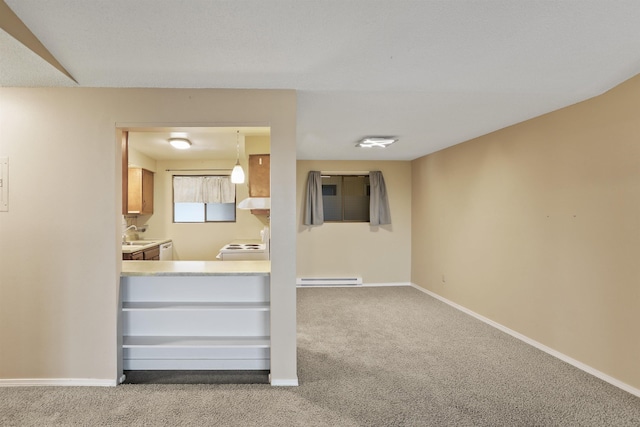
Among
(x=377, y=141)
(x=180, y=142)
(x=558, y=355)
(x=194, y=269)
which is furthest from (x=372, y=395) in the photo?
(x=180, y=142)

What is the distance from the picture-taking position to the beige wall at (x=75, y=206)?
2596 mm

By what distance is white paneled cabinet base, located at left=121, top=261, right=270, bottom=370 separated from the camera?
9.39 feet

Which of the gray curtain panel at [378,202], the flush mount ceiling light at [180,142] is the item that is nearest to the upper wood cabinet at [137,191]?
the flush mount ceiling light at [180,142]

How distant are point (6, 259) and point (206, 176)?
3791 mm

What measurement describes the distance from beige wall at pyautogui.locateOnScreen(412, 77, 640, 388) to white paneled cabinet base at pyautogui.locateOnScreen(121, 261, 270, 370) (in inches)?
107

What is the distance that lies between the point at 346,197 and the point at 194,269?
3.98m

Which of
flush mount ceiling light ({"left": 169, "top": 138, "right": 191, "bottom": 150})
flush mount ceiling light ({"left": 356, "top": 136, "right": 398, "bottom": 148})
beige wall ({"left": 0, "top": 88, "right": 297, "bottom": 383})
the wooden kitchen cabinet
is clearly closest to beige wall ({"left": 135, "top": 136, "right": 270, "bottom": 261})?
the wooden kitchen cabinet

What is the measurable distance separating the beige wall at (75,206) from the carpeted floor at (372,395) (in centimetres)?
29

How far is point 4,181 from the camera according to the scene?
2.58 metres

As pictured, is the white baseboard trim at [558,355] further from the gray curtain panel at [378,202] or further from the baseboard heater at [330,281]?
the gray curtain panel at [378,202]

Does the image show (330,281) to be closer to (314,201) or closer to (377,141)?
(314,201)

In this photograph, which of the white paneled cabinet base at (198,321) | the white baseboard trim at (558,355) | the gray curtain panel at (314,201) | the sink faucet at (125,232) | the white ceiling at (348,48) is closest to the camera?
the white ceiling at (348,48)

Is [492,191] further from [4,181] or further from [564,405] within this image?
[4,181]

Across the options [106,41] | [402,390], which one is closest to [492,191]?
[402,390]
